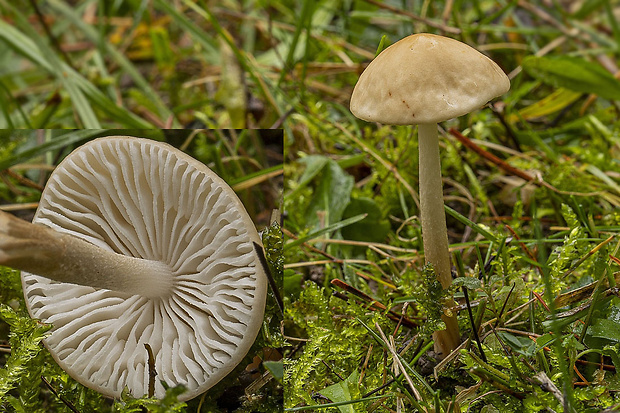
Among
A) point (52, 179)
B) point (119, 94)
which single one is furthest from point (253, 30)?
point (52, 179)

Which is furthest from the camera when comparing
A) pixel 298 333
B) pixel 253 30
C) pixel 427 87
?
pixel 253 30

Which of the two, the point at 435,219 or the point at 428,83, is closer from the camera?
the point at 428,83

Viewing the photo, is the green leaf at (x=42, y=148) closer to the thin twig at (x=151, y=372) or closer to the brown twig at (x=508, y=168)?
the thin twig at (x=151, y=372)

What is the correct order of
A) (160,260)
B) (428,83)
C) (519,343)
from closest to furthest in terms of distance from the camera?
(428,83) < (519,343) < (160,260)

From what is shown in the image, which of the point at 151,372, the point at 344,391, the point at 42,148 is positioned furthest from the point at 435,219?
the point at 42,148

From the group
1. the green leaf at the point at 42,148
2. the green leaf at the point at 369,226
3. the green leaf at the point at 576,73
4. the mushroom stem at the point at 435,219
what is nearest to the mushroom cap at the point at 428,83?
the mushroom stem at the point at 435,219

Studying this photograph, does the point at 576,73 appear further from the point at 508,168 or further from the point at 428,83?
the point at 428,83

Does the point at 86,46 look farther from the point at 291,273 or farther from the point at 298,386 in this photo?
the point at 298,386
